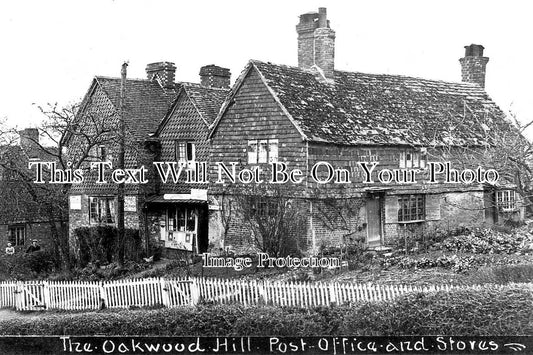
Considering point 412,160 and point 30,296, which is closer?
point 30,296

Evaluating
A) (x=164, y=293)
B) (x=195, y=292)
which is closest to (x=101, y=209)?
(x=164, y=293)

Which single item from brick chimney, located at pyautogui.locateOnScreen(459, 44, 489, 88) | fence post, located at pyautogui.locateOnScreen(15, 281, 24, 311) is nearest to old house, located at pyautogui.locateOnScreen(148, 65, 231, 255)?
fence post, located at pyautogui.locateOnScreen(15, 281, 24, 311)

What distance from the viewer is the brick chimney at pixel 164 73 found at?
121ft

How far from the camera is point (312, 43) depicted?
101ft

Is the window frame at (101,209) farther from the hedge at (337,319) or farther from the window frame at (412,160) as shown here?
the hedge at (337,319)

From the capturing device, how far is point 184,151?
32.7 meters

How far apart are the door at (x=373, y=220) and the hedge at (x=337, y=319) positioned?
44.3 ft

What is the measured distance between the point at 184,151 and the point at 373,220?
369 inches

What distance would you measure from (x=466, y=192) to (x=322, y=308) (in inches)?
768

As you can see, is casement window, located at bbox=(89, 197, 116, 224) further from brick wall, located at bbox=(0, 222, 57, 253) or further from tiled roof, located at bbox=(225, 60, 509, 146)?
tiled roof, located at bbox=(225, 60, 509, 146)

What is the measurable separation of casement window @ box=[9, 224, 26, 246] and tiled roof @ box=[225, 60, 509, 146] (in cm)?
2156

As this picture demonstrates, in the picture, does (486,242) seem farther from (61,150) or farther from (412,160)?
(61,150)

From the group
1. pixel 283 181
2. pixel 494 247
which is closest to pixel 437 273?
pixel 494 247

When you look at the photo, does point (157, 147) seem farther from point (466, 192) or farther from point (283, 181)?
point (466, 192)
